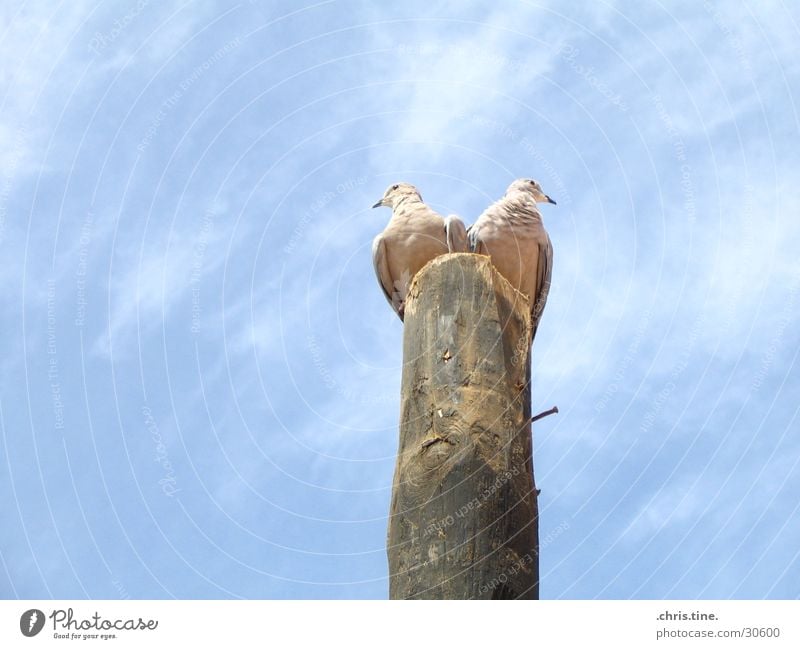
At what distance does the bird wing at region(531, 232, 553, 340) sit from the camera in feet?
39.3

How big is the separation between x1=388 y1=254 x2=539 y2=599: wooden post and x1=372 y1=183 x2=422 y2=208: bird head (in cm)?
441

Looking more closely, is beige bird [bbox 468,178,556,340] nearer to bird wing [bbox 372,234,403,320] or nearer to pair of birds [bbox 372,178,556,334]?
pair of birds [bbox 372,178,556,334]

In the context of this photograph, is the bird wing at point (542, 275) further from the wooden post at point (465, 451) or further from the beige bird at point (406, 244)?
the wooden post at point (465, 451)

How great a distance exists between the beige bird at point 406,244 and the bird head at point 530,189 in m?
1.25

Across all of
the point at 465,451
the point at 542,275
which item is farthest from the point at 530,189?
the point at 465,451

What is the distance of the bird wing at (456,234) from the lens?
10930mm

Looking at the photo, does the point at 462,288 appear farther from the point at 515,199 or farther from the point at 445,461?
the point at 515,199

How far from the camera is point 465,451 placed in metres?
7.03

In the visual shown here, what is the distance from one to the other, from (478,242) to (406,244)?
35.5 inches
